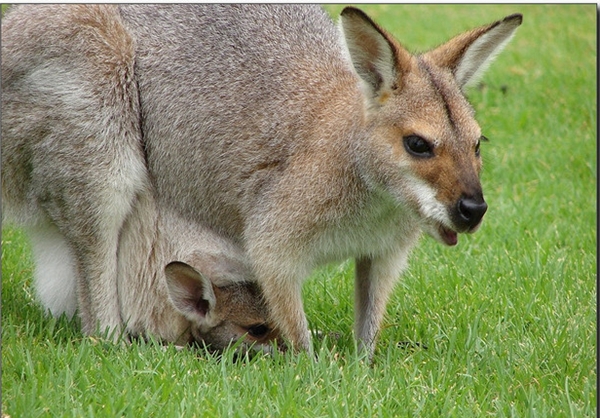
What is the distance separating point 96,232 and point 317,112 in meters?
1.24

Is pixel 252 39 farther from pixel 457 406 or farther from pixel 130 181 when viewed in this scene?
pixel 457 406

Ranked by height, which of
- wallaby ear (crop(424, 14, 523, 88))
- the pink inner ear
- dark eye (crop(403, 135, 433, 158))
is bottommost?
the pink inner ear

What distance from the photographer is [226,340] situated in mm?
4617

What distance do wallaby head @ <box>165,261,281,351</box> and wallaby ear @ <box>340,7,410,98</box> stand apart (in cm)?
127

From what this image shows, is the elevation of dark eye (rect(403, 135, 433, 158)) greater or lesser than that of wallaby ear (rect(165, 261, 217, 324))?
greater

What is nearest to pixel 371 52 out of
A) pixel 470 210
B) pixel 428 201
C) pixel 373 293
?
pixel 428 201

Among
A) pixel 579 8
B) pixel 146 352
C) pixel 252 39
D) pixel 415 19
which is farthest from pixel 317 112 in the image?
pixel 579 8

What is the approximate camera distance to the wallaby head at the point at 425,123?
3777 mm

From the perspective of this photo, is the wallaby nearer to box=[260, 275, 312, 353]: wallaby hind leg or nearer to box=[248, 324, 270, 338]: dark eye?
box=[260, 275, 312, 353]: wallaby hind leg

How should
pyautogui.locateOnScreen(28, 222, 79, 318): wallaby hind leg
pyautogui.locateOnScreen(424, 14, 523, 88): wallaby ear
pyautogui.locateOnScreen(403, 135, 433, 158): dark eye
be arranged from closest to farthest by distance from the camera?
pyautogui.locateOnScreen(403, 135, 433, 158): dark eye, pyautogui.locateOnScreen(424, 14, 523, 88): wallaby ear, pyautogui.locateOnScreen(28, 222, 79, 318): wallaby hind leg

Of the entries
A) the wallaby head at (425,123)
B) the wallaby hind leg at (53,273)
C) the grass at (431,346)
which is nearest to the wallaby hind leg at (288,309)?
the grass at (431,346)

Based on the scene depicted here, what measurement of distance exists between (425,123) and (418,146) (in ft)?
0.36

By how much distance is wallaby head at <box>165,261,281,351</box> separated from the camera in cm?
458

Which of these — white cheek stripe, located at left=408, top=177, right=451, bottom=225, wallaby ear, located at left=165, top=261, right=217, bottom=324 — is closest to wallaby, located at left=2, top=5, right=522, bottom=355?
white cheek stripe, located at left=408, top=177, right=451, bottom=225
